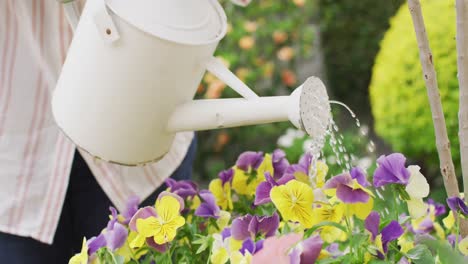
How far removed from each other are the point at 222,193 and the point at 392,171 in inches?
13.7

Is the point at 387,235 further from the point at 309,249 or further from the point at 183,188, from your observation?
the point at 183,188

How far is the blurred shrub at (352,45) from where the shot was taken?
5.47 metres

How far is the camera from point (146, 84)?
108 cm

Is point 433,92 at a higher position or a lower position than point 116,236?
higher

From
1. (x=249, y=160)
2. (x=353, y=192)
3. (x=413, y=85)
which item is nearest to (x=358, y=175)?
(x=353, y=192)

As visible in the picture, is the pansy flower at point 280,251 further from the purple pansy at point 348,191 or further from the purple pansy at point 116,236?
the purple pansy at point 116,236

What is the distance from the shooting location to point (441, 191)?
11.0 ft

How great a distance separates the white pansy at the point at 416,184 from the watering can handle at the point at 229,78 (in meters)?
0.22

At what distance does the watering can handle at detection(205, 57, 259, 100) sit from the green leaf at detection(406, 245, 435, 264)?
0.27 m

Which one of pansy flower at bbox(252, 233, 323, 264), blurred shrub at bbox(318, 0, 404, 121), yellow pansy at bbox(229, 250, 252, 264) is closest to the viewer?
pansy flower at bbox(252, 233, 323, 264)

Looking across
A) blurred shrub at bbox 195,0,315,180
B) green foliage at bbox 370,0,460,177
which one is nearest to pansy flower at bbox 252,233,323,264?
green foliage at bbox 370,0,460,177

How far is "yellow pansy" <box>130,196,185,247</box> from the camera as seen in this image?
1.10m

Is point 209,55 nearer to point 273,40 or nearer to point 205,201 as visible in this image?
point 205,201

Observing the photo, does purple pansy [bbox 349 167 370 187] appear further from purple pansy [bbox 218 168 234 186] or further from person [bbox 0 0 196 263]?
person [bbox 0 0 196 263]
